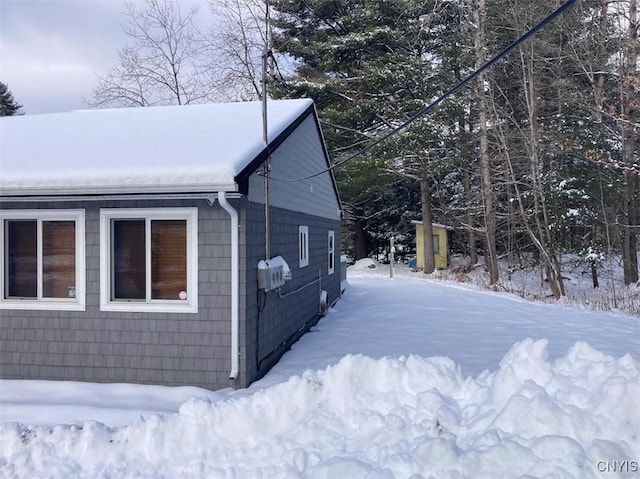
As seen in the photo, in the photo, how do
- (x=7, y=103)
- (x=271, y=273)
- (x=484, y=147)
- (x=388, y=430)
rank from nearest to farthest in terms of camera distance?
(x=388, y=430) → (x=271, y=273) → (x=484, y=147) → (x=7, y=103)

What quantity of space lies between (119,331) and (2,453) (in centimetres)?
217

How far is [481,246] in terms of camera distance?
2703cm

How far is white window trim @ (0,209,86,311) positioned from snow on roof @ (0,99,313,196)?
0.36 m

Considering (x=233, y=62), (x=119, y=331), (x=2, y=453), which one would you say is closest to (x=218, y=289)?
(x=119, y=331)

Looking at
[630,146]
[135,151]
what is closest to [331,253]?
[135,151]

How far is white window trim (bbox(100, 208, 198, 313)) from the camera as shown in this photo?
625 centimetres

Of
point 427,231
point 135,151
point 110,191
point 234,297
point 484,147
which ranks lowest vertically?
point 234,297

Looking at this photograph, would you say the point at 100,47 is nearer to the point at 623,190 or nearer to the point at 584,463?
the point at 623,190

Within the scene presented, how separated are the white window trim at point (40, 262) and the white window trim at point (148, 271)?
11.1 inches

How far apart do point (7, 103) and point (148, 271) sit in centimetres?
4250

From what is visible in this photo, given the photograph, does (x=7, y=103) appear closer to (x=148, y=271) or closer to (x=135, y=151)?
(x=135, y=151)

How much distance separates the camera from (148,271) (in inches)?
252

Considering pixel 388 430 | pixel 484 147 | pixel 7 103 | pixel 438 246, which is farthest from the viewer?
pixel 7 103

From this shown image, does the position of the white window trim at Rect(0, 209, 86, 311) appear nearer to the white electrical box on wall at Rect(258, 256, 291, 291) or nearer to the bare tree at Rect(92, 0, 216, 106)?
the white electrical box on wall at Rect(258, 256, 291, 291)
